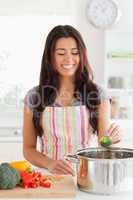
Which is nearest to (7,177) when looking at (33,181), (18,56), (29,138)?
(33,181)

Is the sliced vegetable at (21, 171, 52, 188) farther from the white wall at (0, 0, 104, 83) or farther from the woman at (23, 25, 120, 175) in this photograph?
the white wall at (0, 0, 104, 83)

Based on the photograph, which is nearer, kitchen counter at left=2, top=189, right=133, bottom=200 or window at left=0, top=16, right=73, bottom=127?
kitchen counter at left=2, top=189, right=133, bottom=200

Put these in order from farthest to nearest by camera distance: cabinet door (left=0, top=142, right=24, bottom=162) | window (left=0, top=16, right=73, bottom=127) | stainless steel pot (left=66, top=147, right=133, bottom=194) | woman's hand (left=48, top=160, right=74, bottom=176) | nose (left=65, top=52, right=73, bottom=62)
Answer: window (left=0, top=16, right=73, bottom=127) < cabinet door (left=0, top=142, right=24, bottom=162) < nose (left=65, top=52, right=73, bottom=62) < woman's hand (left=48, top=160, right=74, bottom=176) < stainless steel pot (left=66, top=147, right=133, bottom=194)

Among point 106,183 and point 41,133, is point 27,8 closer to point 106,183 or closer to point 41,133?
point 41,133

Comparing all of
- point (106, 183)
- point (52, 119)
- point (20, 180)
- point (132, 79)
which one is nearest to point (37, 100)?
point (52, 119)

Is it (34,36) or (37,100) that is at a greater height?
(34,36)

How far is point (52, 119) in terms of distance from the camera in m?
2.15

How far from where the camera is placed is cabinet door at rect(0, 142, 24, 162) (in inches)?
144

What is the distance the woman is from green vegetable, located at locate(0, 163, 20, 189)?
23.3 inches

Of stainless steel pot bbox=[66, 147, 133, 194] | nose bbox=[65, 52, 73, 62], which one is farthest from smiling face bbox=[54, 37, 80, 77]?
stainless steel pot bbox=[66, 147, 133, 194]

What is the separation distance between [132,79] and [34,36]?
0.95 m

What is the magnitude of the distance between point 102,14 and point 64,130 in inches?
77.6

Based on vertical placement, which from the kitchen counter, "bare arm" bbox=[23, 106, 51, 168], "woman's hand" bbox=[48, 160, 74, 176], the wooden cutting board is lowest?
the kitchen counter

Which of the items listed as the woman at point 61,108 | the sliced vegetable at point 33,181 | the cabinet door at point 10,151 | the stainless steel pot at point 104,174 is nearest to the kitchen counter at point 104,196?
the stainless steel pot at point 104,174
